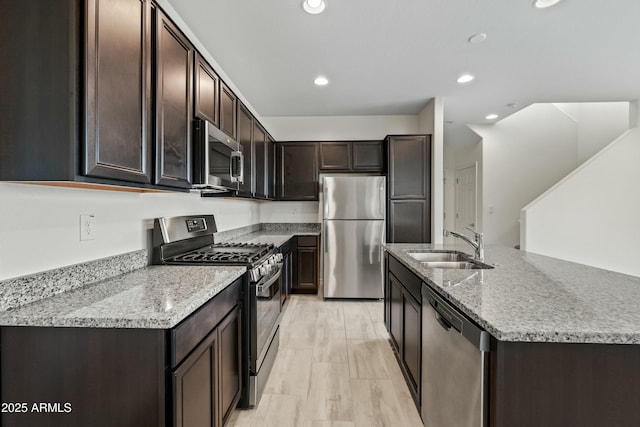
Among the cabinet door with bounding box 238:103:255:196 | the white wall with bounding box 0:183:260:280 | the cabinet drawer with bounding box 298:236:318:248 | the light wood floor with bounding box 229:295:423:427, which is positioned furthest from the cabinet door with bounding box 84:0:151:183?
the cabinet drawer with bounding box 298:236:318:248

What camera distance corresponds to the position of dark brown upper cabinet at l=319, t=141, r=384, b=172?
168 inches

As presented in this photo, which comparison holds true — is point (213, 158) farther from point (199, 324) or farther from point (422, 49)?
point (422, 49)

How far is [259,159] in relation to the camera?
134 inches

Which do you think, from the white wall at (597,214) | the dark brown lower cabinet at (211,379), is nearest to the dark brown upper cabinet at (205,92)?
the dark brown lower cabinet at (211,379)

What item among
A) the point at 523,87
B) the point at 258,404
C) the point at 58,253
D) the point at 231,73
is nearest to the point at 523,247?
the point at 523,87

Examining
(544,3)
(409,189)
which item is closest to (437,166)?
(409,189)

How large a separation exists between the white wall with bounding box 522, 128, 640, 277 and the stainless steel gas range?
4.19 meters

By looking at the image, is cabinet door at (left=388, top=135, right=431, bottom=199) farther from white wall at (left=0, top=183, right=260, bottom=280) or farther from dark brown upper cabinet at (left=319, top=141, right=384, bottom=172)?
white wall at (left=0, top=183, right=260, bottom=280)

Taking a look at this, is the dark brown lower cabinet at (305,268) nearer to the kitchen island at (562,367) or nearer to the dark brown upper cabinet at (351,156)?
the dark brown upper cabinet at (351,156)

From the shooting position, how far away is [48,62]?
37.0 inches

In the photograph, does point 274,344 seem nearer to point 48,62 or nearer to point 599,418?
point 599,418

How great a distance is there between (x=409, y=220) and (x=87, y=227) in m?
3.44

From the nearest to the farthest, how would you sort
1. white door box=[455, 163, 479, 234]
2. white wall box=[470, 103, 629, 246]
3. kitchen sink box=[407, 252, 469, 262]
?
1. kitchen sink box=[407, 252, 469, 262]
2. white wall box=[470, 103, 629, 246]
3. white door box=[455, 163, 479, 234]

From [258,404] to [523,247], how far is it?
4.45 m
